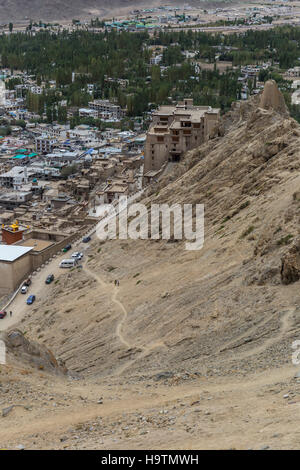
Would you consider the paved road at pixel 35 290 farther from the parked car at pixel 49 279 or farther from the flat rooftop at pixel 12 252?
the flat rooftop at pixel 12 252

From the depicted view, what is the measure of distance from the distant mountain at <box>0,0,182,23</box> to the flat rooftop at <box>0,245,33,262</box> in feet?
365

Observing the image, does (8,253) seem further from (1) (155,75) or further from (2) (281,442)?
(1) (155,75)

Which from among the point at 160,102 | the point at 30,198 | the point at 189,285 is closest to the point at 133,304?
the point at 189,285

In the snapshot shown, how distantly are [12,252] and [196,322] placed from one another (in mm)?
10718

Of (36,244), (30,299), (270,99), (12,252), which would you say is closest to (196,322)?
(30,299)

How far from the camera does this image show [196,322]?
54.4 ft

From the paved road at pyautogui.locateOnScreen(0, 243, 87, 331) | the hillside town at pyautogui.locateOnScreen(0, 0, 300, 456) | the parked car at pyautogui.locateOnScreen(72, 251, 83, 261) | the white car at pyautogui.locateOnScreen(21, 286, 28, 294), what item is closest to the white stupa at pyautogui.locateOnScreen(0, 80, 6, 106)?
the hillside town at pyautogui.locateOnScreen(0, 0, 300, 456)

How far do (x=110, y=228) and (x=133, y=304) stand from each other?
301 inches

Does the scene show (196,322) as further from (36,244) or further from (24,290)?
(36,244)

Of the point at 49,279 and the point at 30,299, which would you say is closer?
the point at 30,299

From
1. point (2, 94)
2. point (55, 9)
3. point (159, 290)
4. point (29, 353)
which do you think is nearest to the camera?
point (29, 353)

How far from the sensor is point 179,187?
26.2 metres

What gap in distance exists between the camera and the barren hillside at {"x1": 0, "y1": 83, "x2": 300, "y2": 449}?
10.9m

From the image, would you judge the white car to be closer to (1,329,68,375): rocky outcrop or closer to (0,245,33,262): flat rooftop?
(0,245,33,262): flat rooftop
